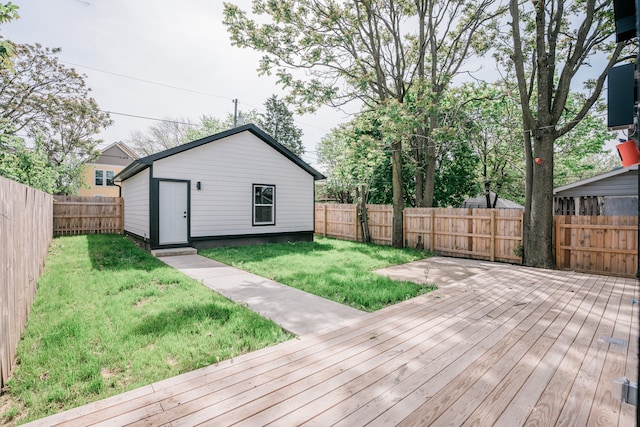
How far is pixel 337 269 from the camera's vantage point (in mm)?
6359

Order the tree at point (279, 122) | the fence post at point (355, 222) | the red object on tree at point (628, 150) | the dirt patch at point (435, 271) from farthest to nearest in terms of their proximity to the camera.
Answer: the tree at point (279, 122) → the fence post at point (355, 222) → the dirt patch at point (435, 271) → the red object on tree at point (628, 150)

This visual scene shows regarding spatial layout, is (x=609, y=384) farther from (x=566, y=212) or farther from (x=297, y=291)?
(x=566, y=212)

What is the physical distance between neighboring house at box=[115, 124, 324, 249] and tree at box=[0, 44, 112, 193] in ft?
29.3

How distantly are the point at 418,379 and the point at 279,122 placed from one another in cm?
2695

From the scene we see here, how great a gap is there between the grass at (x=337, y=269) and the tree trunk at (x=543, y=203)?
2745 millimetres

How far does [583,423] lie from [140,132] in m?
33.7

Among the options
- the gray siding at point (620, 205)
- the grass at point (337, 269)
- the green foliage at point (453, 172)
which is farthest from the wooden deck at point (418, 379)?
the gray siding at point (620, 205)

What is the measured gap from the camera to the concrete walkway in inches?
137

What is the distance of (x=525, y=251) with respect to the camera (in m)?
7.41

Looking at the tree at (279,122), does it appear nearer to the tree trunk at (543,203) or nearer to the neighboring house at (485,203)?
the neighboring house at (485,203)

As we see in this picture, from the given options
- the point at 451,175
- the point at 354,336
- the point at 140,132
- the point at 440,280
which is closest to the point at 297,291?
the point at 354,336

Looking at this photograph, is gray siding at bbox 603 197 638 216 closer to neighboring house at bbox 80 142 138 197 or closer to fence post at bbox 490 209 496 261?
fence post at bbox 490 209 496 261

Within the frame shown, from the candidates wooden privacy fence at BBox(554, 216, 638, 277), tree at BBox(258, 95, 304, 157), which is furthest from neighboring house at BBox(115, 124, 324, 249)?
tree at BBox(258, 95, 304, 157)

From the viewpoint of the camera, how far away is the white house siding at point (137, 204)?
9185mm
